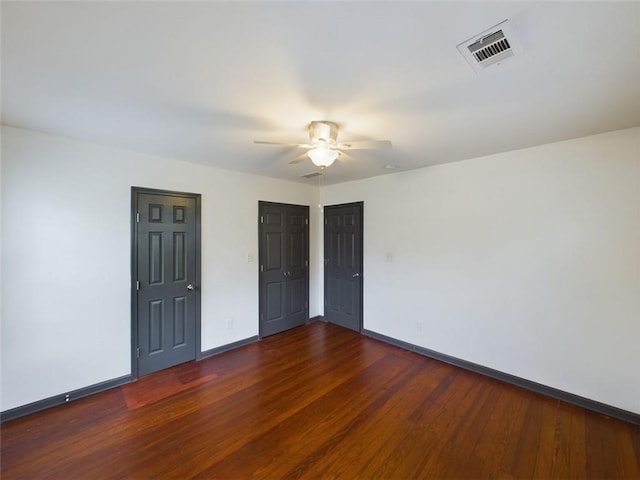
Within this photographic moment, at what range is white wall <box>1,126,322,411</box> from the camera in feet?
7.21

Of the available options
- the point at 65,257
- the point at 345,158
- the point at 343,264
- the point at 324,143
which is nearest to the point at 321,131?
the point at 324,143

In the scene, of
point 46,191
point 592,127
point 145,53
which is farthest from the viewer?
point 46,191

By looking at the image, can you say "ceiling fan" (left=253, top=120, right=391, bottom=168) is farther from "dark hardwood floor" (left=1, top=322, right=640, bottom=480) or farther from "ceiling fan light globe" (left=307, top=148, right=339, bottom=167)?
"dark hardwood floor" (left=1, top=322, right=640, bottom=480)

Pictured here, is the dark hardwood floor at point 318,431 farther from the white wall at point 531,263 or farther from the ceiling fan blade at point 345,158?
the ceiling fan blade at point 345,158

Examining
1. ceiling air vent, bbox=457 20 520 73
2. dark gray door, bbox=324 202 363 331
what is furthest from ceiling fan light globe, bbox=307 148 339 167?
dark gray door, bbox=324 202 363 331

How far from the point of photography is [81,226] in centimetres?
250

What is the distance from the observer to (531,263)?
8.66 feet

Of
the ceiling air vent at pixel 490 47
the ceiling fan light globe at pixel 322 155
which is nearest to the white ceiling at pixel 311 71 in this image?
the ceiling air vent at pixel 490 47

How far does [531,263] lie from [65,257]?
4497 millimetres

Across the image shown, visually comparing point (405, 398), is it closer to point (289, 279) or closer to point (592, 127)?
point (289, 279)

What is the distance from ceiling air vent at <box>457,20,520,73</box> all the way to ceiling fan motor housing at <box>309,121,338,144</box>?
974 millimetres

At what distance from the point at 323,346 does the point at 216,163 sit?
2813 millimetres

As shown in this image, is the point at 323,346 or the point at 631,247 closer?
the point at 631,247

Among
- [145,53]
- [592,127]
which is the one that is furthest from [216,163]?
[592,127]
